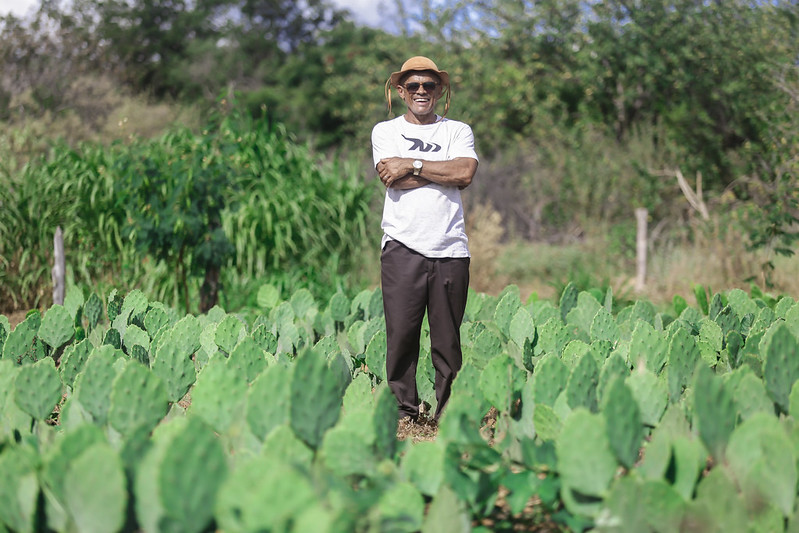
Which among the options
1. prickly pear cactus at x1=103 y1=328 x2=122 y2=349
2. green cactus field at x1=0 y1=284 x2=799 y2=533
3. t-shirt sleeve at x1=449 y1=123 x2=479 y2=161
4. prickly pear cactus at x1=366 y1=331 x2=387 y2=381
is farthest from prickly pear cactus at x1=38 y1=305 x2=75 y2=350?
t-shirt sleeve at x1=449 y1=123 x2=479 y2=161

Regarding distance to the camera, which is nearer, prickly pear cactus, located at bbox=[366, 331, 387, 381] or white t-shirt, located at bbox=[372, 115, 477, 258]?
white t-shirt, located at bbox=[372, 115, 477, 258]

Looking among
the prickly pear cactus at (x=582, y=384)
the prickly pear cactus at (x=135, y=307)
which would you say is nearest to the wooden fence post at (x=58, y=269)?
the prickly pear cactus at (x=135, y=307)

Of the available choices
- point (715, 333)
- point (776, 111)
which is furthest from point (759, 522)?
point (776, 111)

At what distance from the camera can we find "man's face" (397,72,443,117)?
9.91ft

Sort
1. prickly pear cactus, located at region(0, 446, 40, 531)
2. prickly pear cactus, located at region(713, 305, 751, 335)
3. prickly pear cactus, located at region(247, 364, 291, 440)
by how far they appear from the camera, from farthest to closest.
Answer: prickly pear cactus, located at region(713, 305, 751, 335), prickly pear cactus, located at region(247, 364, 291, 440), prickly pear cactus, located at region(0, 446, 40, 531)

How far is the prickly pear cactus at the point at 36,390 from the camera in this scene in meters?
2.31

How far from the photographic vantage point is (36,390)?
7.62 ft

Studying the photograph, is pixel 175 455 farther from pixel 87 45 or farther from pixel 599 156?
pixel 87 45

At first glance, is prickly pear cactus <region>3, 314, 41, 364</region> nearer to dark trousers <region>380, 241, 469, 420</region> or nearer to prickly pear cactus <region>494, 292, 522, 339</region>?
dark trousers <region>380, 241, 469, 420</region>

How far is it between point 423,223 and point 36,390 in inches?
57.0

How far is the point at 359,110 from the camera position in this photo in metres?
17.5

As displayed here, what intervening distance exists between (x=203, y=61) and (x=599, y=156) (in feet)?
63.6

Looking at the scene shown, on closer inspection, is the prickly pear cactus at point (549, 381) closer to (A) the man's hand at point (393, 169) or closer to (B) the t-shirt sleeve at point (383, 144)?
(A) the man's hand at point (393, 169)

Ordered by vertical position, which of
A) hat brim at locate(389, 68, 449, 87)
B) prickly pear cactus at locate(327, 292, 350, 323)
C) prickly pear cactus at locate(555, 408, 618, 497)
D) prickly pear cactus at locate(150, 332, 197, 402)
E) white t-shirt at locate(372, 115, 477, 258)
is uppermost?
hat brim at locate(389, 68, 449, 87)
